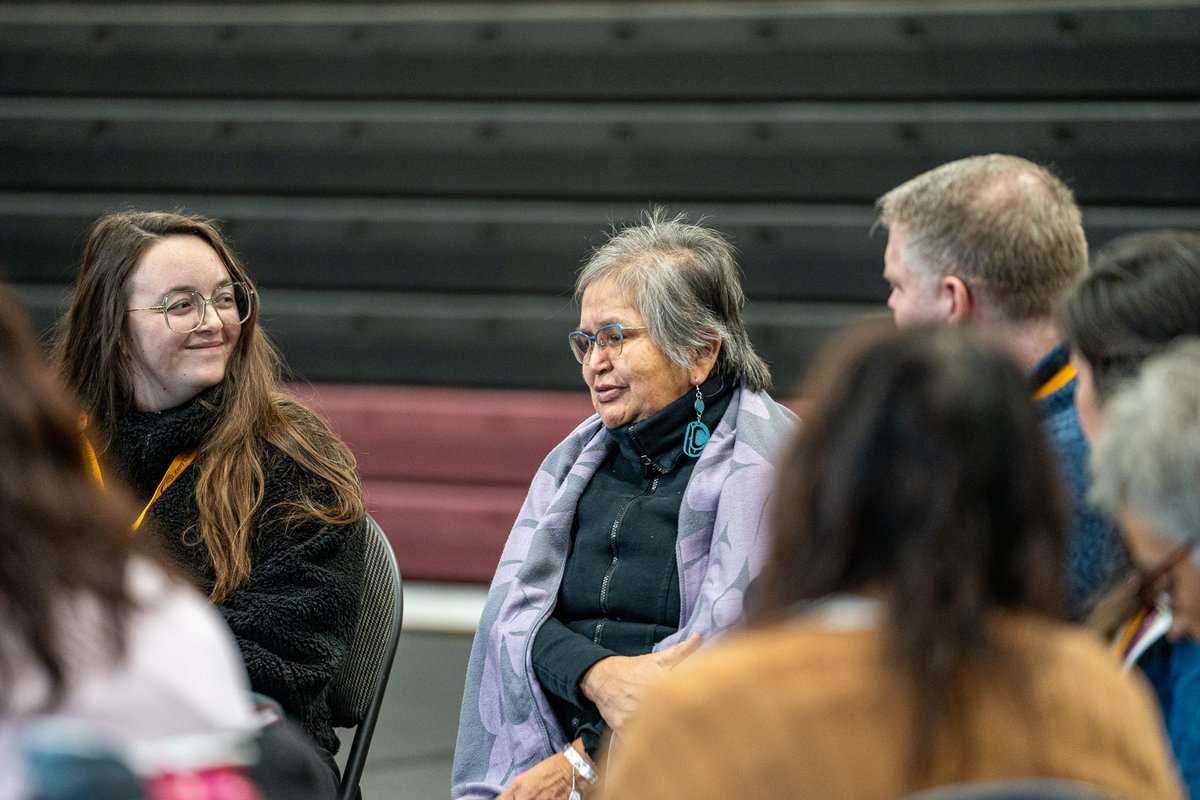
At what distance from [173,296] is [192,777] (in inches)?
58.1

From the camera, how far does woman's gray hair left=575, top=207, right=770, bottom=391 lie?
7.14ft

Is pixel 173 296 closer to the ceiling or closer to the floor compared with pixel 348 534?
closer to the ceiling

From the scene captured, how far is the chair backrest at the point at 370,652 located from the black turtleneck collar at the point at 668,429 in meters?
0.45

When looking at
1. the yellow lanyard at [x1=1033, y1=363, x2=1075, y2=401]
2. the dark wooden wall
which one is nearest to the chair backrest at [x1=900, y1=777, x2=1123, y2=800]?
the yellow lanyard at [x1=1033, y1=363, x2=1075, y2=401]

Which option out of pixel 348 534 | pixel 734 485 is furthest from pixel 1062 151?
pixel 348 534

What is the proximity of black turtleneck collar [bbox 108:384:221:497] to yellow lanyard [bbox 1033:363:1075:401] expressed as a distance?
4.38 ft

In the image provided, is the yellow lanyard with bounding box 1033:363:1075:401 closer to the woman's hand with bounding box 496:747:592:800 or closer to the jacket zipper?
the jacket zipper

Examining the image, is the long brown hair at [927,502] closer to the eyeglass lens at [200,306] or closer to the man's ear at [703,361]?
the man's ear at [703,361]

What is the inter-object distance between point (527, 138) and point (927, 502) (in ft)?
13.5

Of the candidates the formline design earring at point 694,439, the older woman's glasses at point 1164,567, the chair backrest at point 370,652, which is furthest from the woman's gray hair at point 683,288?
the older woman's glasses at point 1164,567

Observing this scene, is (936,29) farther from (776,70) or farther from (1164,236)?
(1164,236)

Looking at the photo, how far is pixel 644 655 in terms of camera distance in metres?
2.04

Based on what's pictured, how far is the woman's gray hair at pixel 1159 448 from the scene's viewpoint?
1195mm

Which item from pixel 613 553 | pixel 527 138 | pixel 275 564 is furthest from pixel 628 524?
pixel 527 138
